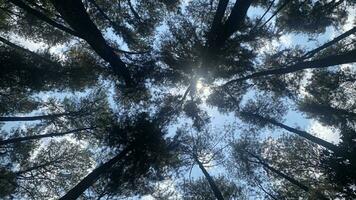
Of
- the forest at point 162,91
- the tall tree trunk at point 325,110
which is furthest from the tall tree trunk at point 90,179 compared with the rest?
the tall tree trunk at point 325,110

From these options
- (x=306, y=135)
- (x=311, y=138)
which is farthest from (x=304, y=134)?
(x=311, y=138)

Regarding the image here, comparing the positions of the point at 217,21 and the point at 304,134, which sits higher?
the point at 217,21

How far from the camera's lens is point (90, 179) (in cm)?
1145

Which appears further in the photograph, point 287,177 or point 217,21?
point 287,177

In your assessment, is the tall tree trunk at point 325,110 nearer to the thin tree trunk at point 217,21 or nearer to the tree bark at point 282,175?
the tree bark at point 282,175

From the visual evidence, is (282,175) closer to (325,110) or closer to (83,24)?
(325,110)

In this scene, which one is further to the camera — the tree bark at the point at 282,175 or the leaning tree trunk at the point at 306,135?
the tree bark at the point at 282,175

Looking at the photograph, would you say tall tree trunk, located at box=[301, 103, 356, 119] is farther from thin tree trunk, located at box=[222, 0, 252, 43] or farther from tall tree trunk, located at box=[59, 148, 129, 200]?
tall tree trunk, located at box=[59, 148, 129, 200]

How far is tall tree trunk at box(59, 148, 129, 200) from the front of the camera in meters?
10.8

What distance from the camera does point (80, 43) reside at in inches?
645

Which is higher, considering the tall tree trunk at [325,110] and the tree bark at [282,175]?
the tall tree trunk at [325,110]

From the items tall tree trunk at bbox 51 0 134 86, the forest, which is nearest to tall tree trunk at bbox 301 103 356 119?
the forest

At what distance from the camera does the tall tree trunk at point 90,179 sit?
35.3 ft

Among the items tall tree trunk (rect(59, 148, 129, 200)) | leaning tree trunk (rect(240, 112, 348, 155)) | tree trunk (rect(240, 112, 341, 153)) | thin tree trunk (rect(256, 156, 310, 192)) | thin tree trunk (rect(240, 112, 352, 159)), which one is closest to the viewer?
tall tree trunk (rect(59, 148, 129, 200))
